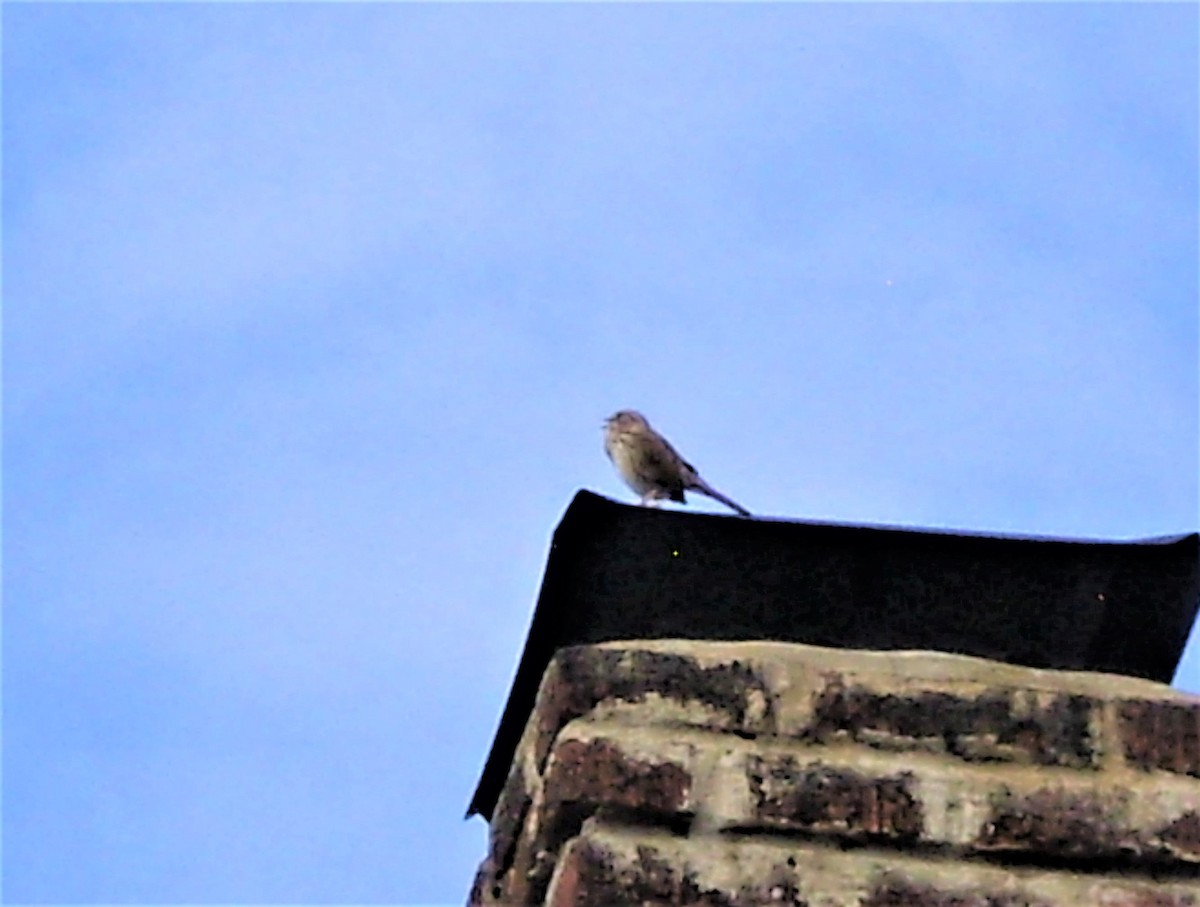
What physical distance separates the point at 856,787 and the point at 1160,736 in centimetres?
29

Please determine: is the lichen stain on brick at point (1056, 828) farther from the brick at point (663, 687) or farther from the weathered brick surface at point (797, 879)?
the brick at point (663, 687)

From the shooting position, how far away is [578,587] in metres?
2.24

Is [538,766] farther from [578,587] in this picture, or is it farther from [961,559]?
[961,559]

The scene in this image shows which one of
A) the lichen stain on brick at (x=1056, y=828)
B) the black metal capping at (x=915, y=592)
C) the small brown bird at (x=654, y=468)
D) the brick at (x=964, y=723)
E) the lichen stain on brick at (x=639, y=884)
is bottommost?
the lichen stain on brick at (x=639, y=884)

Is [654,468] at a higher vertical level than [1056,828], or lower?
higher

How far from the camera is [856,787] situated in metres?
2.02

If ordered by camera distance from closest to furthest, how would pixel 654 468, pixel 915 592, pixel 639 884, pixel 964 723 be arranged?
pixel 639 884, pixel 964 723, pixel 915 592, pixel 654 468

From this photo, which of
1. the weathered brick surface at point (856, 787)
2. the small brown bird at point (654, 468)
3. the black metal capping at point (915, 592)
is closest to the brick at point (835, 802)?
the weathered brick surface at point (856, 787)

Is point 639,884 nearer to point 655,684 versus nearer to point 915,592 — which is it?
point 655,684

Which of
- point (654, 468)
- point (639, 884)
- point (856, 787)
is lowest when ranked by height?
point (639, 884)

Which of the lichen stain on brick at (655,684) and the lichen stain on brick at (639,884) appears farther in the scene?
the lichen stain on brick at (655,684)

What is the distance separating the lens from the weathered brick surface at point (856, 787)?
198 cm

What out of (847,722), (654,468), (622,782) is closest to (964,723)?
(847,722)

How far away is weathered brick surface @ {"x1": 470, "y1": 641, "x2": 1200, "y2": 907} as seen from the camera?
1984mm
